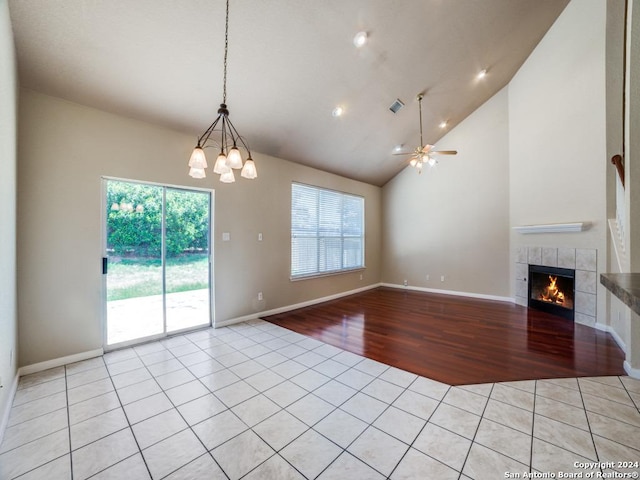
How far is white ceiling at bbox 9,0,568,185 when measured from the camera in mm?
2439

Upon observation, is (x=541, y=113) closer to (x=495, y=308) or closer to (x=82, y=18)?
(x=495, y=308)

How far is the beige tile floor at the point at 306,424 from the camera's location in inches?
64.1

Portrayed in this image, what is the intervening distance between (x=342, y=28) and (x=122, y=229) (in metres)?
3.63

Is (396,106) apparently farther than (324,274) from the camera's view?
No

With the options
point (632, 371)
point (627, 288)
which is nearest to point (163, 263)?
point (627, 288)

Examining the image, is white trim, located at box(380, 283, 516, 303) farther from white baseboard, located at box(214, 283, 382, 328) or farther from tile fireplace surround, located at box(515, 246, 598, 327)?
tile fireplace surround, located at box(515, 246, 598, 327)

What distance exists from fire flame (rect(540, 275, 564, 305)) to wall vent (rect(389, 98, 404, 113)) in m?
4.10

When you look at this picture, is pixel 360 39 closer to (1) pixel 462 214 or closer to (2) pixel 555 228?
(2) pixel 555 228

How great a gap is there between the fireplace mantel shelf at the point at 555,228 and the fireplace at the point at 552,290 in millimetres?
665

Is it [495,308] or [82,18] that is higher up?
[82,18]

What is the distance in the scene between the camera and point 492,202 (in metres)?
5.79

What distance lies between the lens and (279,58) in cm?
313

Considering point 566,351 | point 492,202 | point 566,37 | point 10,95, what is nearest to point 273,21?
point 10,95

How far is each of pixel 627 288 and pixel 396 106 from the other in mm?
4598
